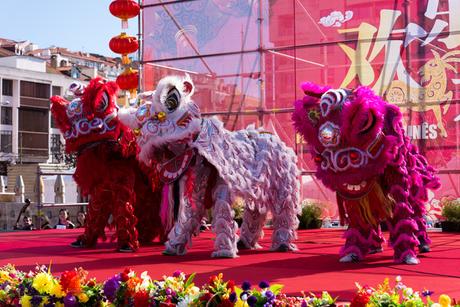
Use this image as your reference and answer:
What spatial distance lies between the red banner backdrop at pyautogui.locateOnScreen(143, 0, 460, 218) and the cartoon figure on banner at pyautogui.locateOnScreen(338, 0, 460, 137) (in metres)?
0.02

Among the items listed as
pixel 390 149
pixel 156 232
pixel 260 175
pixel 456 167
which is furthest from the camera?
pixel 456 167

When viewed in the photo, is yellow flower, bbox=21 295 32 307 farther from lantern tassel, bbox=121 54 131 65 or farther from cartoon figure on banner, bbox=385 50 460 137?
lantern tassel, bbox=121 54 131 65

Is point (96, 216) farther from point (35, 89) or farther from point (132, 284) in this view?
point (35, 89)

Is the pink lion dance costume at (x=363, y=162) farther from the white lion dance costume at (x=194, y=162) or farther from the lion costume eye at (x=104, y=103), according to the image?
the lion costume eye at (x=104, y=103)

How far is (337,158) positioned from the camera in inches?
234

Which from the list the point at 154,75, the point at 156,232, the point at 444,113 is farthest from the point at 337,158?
the point at 154,75

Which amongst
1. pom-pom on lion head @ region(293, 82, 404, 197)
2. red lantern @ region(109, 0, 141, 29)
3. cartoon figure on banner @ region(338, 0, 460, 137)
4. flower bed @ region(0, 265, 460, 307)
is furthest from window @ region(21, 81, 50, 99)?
flower bed @ region(0, 265, 460, 307)

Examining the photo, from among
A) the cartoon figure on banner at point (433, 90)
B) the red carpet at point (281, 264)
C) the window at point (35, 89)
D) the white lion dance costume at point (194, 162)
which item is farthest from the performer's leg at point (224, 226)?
the window at point (35, 89)

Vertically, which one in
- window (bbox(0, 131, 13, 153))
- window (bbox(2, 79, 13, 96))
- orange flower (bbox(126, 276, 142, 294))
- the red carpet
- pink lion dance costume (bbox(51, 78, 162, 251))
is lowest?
the red carpet

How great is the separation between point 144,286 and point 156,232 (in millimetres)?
4399

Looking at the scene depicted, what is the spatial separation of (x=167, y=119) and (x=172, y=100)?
0.62ft

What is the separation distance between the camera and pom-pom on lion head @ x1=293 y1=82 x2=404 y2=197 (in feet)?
19.3

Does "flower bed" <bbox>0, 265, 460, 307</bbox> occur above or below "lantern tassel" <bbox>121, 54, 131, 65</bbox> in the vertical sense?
below

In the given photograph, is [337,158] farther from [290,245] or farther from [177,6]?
[177,6]
